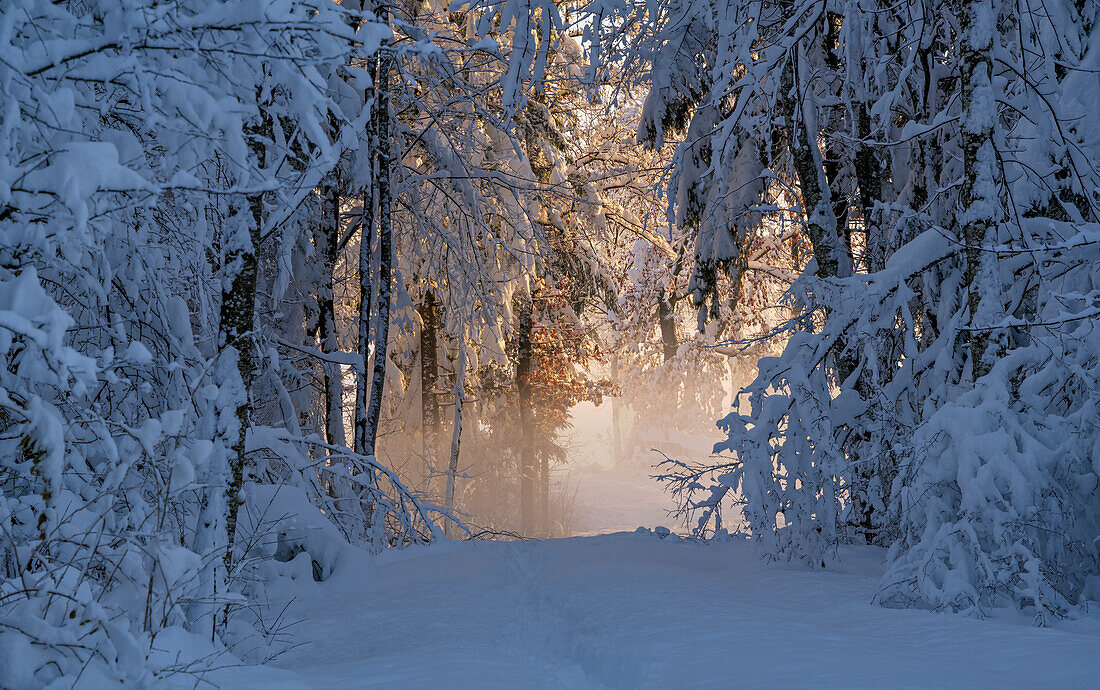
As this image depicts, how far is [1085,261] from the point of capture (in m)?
5.14

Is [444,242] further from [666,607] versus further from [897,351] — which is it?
[666,607]

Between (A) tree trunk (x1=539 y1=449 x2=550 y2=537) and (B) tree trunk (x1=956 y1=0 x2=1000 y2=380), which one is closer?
(B) tree trunk (x1=956 y1=0 x2=1000 y2=380)

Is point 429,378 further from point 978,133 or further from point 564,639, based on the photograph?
point 978,133

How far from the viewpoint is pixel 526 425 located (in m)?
19.1

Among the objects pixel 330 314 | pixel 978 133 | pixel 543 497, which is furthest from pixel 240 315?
pixel 543 497

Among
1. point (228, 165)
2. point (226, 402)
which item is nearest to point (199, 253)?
point (228, 165)

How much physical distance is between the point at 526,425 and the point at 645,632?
577 inches

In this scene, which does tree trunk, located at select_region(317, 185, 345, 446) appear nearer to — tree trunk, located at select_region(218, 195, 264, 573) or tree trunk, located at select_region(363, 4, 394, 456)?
tree trunk, located at select_region(363, 4, 394, 456)

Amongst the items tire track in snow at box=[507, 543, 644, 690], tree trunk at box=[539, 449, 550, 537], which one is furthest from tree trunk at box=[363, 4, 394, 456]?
tree trunk at box=[539, 449, 550, 537]

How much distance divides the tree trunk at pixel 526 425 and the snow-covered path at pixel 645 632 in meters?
11.0

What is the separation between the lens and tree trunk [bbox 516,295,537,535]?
59.7ft

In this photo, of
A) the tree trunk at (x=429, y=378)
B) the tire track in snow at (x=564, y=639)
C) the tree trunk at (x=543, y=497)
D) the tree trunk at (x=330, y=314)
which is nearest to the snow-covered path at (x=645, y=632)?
the tire track in snow at (x=564, y=639)

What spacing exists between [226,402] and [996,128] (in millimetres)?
4977

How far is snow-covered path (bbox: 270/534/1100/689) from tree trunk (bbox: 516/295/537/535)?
36.1 ft
